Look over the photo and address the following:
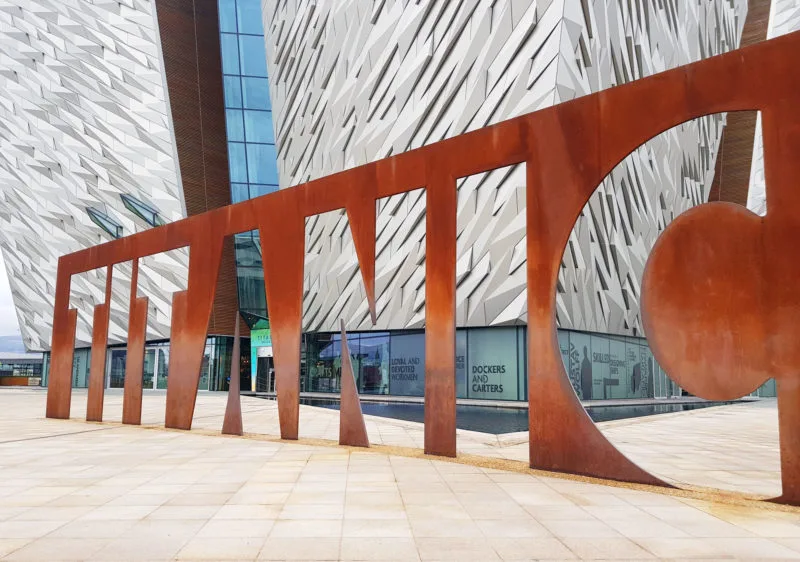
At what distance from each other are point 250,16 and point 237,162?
26.0 feet


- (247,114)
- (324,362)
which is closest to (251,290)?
(324,362)

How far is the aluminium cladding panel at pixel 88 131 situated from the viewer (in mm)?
30016

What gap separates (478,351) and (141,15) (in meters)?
22.6

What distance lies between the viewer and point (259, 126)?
112ft

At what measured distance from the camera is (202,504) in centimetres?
553

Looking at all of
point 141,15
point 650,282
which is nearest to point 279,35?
point 141,15

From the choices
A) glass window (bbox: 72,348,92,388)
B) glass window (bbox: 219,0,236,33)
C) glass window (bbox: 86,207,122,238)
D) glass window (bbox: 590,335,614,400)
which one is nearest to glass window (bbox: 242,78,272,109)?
glass window (bbox: 219,0,236,33)

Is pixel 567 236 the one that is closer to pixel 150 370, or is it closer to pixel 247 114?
pixel 247 114

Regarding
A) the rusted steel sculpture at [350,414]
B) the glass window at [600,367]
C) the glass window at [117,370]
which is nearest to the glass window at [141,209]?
the glass window at [117,370]

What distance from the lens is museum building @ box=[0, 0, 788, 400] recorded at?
20750mm

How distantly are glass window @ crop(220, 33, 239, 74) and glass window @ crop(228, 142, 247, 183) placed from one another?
13.4ft

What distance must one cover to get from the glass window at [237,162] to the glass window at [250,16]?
6244mm

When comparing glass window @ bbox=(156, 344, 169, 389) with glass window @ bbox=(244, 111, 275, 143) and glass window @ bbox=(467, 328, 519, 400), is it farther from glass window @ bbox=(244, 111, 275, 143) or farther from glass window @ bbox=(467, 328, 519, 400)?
glass window @ bbox=(467, 328, 519, 400)

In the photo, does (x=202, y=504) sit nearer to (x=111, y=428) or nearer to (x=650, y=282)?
(x=650, y=282)
